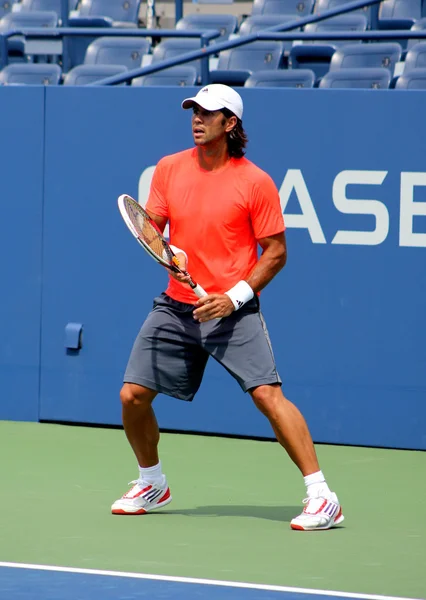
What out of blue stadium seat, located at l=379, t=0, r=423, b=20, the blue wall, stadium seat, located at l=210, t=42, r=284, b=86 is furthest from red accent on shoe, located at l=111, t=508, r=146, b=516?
blue stadium seat, located at l=379, t=0, r=423, b=20

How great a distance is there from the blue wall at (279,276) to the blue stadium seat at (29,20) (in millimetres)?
4896

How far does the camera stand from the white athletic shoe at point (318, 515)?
554cm

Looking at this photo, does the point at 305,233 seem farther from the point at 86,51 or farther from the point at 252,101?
the point at 86,51

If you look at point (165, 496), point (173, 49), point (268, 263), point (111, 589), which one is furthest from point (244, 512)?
point (173, 49)

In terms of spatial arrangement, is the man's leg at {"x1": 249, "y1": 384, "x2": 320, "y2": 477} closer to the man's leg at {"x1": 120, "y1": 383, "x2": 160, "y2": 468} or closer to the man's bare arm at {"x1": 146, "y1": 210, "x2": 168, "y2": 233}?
the man's leg at {"x1": 120, "y1": 383, "x2": 160, "y2": 468}

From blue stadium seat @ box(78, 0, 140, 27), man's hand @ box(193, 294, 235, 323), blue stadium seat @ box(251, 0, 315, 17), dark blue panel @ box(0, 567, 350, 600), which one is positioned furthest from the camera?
blue stadium seat @ box(78, 0, 140, 27)

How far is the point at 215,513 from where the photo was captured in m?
5.95


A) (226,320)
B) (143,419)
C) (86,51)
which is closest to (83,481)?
(143,419)

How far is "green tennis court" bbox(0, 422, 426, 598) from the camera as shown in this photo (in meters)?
4.94

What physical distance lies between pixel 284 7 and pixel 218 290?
288 inches

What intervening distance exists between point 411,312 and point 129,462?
1.82 meters

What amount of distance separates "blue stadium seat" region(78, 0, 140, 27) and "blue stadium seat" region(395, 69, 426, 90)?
16.8 ft

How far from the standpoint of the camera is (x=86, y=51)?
468 inches

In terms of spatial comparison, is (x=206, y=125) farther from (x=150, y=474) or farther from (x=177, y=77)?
(x=177, y=77)
